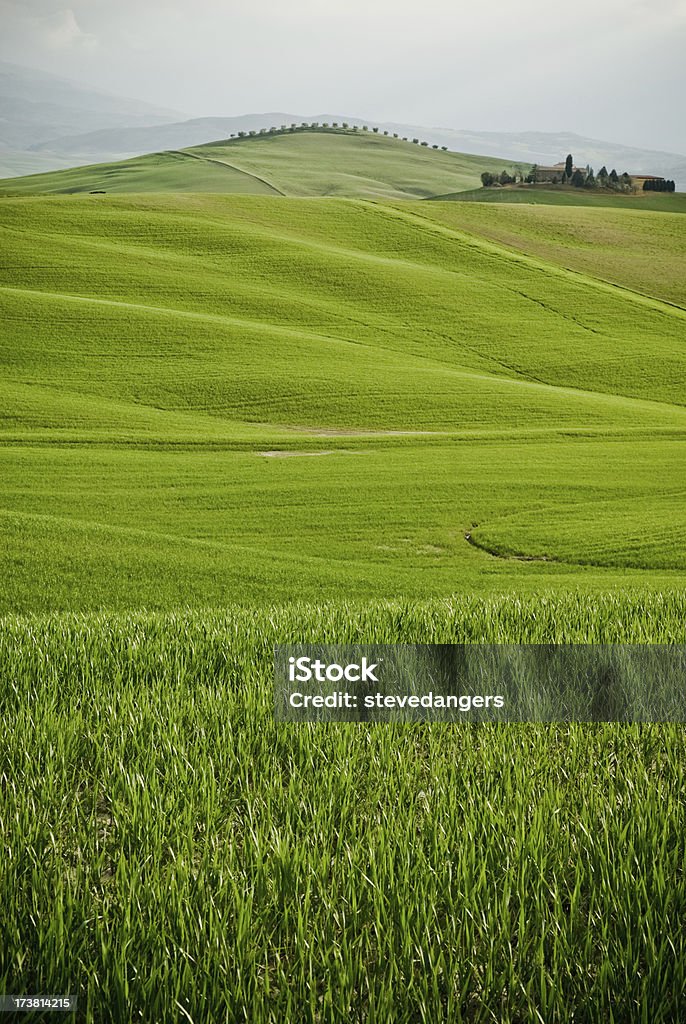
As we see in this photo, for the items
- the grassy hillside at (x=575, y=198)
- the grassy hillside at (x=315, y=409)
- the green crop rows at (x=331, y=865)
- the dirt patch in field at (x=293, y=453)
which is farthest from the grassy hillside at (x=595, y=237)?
the green crop rows at (x=331, y=865)

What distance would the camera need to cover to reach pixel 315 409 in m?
36.9

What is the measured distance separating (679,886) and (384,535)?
53.9 ft

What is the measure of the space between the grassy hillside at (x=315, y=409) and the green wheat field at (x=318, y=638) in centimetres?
17

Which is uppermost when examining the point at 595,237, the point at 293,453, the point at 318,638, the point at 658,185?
the point at 658,185

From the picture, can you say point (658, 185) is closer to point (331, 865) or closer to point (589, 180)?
point (589, 180)

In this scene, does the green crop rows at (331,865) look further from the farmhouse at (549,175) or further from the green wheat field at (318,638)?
the farmhouse at (549,175)

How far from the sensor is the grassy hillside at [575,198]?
294ft

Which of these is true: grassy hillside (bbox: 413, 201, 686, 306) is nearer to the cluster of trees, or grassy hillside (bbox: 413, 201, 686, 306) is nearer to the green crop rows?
the cluster of trees

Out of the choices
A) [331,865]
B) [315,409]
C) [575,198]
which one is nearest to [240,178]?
[575,198]

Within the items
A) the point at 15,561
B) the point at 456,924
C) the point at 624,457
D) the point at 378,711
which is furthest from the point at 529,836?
the point at 624,457

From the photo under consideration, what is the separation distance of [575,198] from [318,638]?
96.0 m

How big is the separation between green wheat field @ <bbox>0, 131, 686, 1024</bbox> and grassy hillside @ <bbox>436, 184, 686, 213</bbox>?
44271mm

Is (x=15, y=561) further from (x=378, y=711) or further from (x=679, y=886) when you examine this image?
(x=679, y=886)

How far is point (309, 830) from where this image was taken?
324cm
